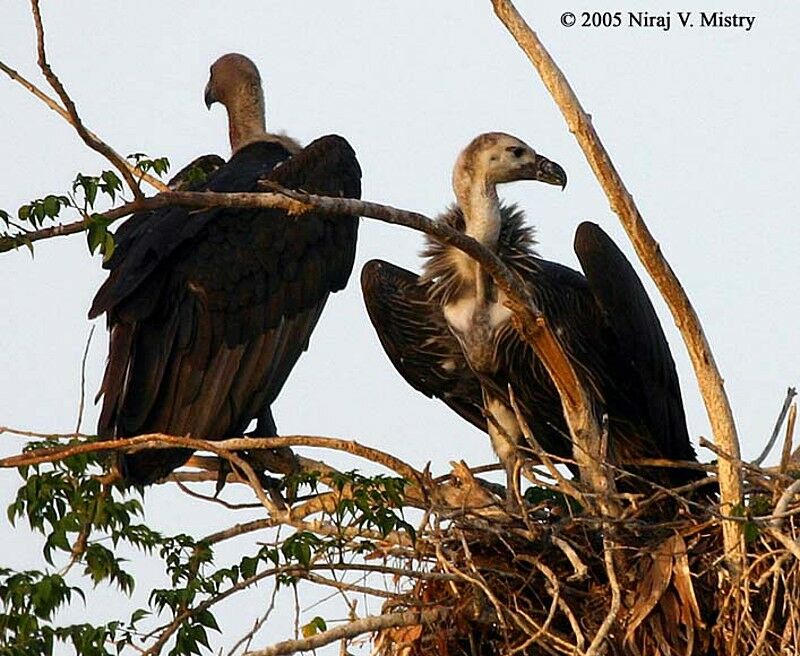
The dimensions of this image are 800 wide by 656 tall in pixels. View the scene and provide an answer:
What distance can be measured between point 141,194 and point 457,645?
2355 millimetres

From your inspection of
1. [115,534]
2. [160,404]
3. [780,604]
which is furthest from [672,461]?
[115,534]

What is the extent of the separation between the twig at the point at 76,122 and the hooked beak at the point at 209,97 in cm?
429

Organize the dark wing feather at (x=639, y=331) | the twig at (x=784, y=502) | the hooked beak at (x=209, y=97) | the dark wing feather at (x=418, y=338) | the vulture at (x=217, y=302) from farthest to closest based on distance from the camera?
the hooked beak at (x=209, y=97) < the dark wing feather at (x=418, y=338) < the vulture at (x=217, y=302) < the dark wing feather at (x=639, y=331) < the twig at (x=784, y=502)

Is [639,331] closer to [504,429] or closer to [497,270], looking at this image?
[504,429]

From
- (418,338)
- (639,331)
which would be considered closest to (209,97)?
(418,338)

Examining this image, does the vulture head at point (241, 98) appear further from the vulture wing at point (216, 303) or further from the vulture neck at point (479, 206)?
the vulture neck at point (479, 206)

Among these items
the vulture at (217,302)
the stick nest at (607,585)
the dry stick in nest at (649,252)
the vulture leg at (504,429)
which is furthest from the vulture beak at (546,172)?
the dry stick in nest at (649,252)

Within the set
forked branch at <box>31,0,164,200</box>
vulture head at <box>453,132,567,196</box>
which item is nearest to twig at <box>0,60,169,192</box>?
forked branch at <box>31,0,164,200</box>

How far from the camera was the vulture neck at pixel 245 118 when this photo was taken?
29.2ft

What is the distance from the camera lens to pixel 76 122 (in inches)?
181

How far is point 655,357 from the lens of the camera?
6.94m

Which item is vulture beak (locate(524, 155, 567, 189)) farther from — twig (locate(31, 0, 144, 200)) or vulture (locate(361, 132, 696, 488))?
twig (locate(31, 0, 144, 200))

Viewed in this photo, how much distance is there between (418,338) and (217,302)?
804 mm

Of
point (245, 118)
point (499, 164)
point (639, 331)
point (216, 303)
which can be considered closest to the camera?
point (639, 331)
